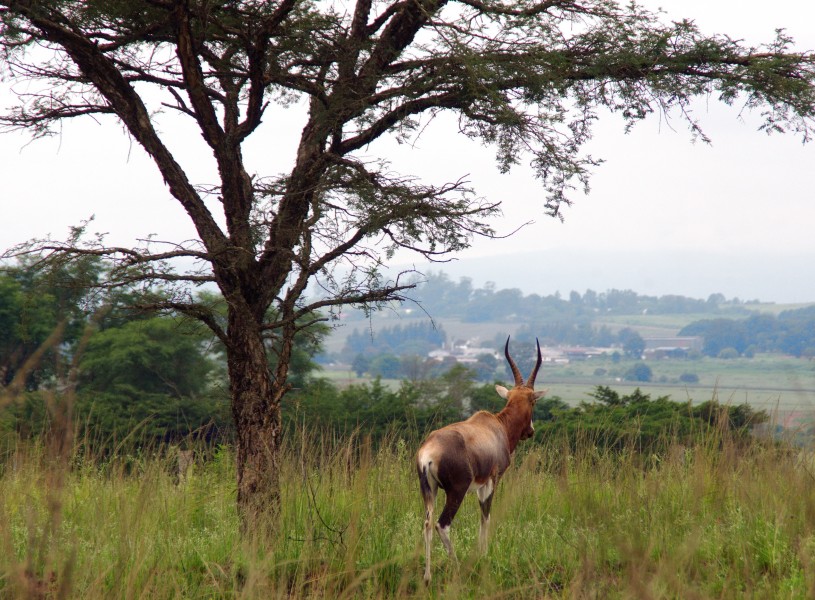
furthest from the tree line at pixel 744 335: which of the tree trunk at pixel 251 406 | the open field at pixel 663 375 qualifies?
the tree trunk at pixel 251 406

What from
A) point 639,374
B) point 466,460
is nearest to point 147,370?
point 466,460

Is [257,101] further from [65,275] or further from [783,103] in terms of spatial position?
[783,103]

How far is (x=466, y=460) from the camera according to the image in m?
6.27

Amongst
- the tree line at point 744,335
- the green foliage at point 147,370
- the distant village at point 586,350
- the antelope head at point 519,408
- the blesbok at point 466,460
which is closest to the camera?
the blesbok at point 466,460

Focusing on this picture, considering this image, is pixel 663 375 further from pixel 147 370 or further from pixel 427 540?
pixel 427 540

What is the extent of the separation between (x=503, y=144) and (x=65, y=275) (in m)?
3.92

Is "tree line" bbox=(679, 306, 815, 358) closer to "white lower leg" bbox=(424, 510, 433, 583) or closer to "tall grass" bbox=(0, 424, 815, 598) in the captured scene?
"tall grass" bbox=(0, 424, 815, 598)

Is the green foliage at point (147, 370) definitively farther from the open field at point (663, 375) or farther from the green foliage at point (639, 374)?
the green foliage at point (639, 374)

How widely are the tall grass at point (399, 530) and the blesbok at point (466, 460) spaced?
22 cm

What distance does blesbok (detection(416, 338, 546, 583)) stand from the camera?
6.08m

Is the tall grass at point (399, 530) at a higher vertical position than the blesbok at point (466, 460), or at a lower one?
lower

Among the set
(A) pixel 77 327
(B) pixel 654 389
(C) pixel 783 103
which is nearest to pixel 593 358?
(B) pixel 654 389

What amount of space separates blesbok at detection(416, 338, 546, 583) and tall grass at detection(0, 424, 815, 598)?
22 cm

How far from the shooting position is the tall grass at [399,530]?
16.1 feet
